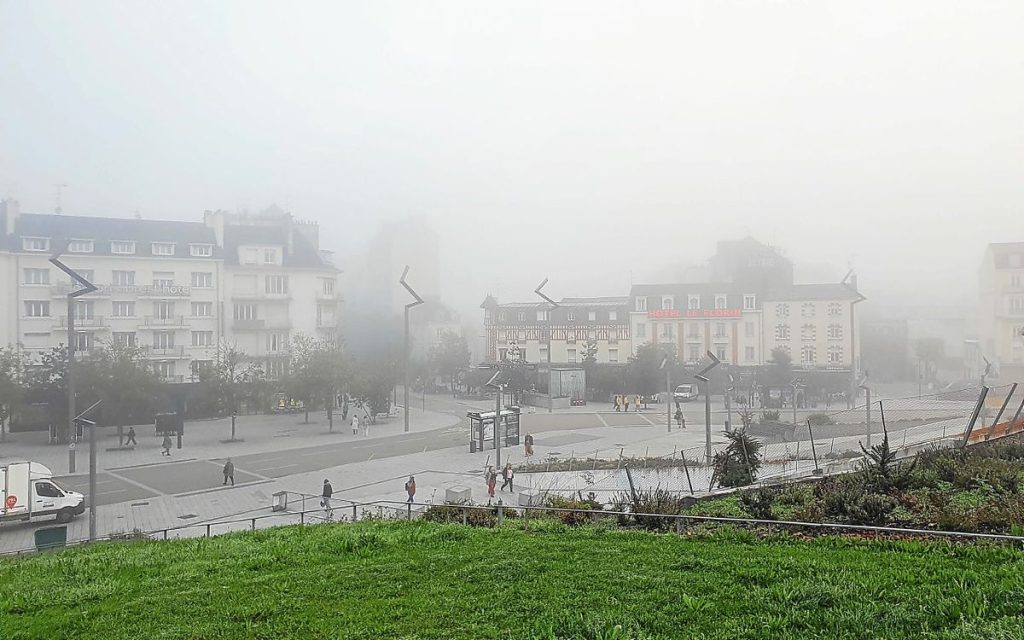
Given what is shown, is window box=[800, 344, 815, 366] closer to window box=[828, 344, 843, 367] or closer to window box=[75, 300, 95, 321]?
window box=[828, 344, 843, 367]

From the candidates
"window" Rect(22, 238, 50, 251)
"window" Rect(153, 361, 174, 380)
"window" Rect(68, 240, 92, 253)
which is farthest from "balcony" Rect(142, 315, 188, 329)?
"window" Rect(22, 238, 50, 251)

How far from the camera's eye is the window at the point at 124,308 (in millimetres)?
19062

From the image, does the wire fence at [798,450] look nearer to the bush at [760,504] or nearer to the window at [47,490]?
the bush at [760,504]

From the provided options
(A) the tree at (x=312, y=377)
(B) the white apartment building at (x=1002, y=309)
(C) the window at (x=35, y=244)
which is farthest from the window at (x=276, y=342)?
(B) the white apartment building at (x=1002, y=309)

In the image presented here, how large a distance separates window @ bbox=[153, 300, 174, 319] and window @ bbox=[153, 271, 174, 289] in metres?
0.47

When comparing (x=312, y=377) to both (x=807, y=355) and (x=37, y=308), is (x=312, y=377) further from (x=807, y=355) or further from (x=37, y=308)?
(x=807, y=355)

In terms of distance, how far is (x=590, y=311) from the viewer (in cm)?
3077

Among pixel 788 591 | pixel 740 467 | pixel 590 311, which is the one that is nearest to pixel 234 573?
pixel 788 591

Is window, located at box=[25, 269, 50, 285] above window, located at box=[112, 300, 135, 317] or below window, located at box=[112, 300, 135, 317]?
above

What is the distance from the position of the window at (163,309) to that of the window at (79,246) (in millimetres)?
2293

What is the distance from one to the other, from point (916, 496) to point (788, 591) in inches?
135

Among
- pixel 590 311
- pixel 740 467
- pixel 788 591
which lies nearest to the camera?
pixel 788 591

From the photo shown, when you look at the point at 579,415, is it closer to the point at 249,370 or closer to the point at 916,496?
the point at 249,370

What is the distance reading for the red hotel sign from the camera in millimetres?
27781
